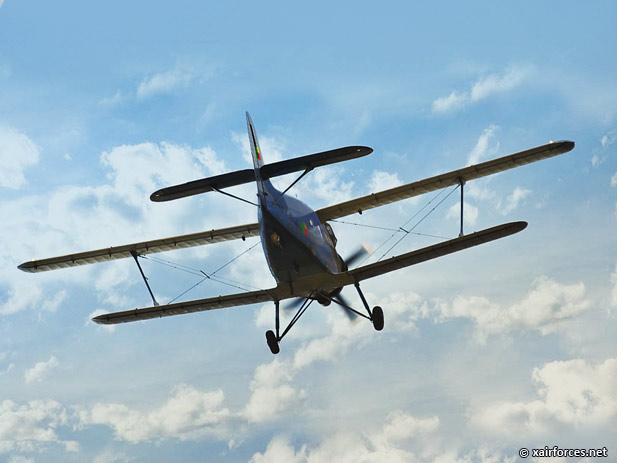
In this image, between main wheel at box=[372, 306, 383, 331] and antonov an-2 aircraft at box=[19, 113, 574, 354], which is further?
main wheel at box=[372, 306, 383, 331]

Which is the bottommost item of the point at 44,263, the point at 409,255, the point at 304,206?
the point at 409,255

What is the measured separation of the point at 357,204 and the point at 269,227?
6.11 metres

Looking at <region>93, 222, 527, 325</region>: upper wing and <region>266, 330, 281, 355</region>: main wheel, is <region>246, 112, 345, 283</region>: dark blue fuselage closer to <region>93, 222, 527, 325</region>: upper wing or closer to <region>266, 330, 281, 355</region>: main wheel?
<region>93, 222, 527, 325</region>: upper wing

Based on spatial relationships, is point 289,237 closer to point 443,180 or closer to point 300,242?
point 300,242

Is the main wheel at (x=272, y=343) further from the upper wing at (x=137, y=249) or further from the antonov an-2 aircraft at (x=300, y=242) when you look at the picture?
the upper wing at (x=137, y=249)

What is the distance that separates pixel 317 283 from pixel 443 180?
19.6 ft

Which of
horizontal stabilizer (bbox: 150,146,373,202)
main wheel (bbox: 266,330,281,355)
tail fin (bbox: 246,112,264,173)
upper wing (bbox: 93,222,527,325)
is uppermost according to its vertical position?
tail fin (bbox: 246,112,264,173)

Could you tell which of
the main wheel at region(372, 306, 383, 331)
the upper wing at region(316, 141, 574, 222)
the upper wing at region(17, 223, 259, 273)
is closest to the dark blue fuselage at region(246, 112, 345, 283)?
the main wheel at region(372, 306, 383, 331)

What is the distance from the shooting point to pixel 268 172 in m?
19.2

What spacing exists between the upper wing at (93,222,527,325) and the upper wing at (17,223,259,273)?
298 cm

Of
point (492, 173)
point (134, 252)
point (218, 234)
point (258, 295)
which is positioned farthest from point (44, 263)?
point (492, 173)

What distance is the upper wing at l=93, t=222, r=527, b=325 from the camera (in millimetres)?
20078

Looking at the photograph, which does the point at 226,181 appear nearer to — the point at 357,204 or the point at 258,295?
the point at 258,295

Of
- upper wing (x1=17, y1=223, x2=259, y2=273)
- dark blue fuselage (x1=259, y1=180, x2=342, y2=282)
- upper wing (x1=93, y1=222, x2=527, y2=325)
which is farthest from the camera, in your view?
upper wing (x1=17, y1=223, x2=259, y2=273)
